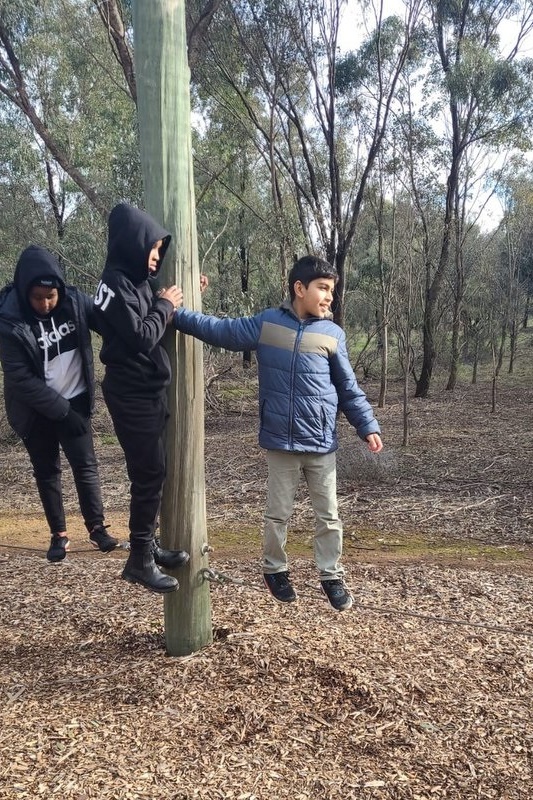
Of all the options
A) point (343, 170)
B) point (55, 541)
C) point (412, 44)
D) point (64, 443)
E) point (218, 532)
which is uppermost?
point (412, 44)

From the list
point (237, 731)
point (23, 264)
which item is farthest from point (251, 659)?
point (23, 264)

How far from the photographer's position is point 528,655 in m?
3.74

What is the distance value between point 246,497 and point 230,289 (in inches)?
406

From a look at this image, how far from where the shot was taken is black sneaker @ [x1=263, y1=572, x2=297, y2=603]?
321 cm

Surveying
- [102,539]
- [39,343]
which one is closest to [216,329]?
[39,343]

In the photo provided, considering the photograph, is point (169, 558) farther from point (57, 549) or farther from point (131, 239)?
point (131, 239)

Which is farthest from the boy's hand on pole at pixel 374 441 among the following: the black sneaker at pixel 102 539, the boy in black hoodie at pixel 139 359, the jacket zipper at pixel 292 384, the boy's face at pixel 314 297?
the black sneaker at pixel 102 539

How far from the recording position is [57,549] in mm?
3379

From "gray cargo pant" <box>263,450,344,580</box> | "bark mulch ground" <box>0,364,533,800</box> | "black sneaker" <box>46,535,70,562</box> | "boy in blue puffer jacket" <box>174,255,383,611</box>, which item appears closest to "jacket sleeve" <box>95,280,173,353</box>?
"boy in blue puffer jacket" <box>174,255,383,611</box>

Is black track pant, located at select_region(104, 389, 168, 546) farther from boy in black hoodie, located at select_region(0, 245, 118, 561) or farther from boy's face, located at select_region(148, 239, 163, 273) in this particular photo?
boy's face, located at select_region(148, 239, 163, 273)

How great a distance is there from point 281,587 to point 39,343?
1651 mm

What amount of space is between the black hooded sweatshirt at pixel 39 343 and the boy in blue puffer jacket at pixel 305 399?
0.57 m

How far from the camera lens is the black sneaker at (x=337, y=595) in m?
3.19

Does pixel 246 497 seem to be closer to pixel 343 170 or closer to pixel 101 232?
pixel 101 232
